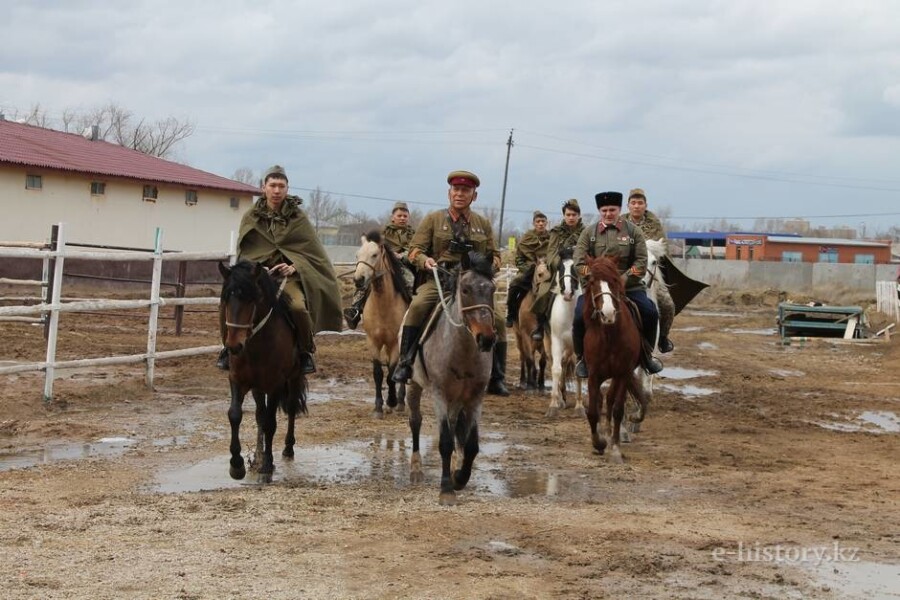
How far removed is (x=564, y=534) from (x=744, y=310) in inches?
1396

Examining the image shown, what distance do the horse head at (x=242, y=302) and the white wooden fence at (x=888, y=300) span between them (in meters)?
25.2

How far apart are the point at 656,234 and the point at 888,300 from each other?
21.3 meters

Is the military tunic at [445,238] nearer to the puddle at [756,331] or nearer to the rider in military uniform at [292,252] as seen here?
the rider in military uniform at [292,252]

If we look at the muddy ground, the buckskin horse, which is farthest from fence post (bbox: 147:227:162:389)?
the buckskin horse

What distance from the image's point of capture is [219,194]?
41812mm

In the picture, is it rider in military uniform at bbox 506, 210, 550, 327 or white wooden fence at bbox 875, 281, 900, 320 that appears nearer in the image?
rider in military uniform at bbox 506, 210, 550, 327

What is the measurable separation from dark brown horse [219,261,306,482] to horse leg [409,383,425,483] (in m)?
1.07

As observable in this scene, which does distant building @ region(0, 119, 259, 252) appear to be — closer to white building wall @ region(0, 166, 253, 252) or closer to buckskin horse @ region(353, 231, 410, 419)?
white building wall @ region(0, 166, 253, 252)

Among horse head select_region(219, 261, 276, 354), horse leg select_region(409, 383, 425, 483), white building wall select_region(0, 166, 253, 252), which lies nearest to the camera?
horse head select_region(219, 261, 276, 354)

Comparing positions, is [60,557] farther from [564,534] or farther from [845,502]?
[845,502]

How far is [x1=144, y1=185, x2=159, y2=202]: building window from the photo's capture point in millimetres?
38594

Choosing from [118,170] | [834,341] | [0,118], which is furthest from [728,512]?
[0,118]

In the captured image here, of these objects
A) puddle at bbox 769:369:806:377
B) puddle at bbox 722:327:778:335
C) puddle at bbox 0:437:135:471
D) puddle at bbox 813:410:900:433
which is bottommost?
puddle at bbox 0:437:135:471

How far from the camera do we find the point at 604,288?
9688mm
